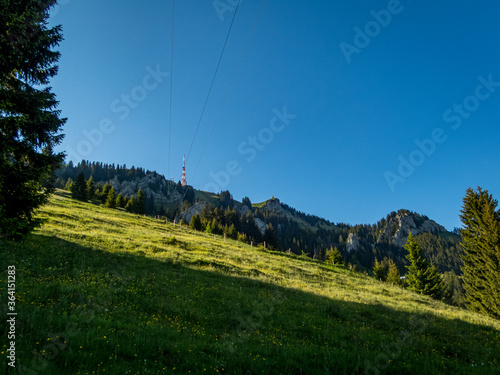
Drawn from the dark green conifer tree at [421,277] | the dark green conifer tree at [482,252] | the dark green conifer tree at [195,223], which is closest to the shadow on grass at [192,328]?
the dark green conifer tree at [482,252]

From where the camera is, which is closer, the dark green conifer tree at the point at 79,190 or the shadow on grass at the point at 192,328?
the shadow on grass at the point at 192,328

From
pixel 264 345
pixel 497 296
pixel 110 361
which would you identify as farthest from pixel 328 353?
pixel 497 296

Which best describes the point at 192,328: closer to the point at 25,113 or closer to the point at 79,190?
the point at 25,113

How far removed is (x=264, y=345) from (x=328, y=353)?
175 centimetres

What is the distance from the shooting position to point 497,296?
914 inches

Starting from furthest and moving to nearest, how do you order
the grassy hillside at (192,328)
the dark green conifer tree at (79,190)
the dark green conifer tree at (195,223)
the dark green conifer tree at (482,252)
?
the dark green conifer tree at (195,223)
the dark green conifer tree at (79,190)
the dark green conifer tree at (482,252)
the grassy hillside at (192,328)

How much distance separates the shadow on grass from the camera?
486 centimetres

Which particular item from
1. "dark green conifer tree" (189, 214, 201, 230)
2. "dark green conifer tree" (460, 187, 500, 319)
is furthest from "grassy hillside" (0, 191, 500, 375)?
"dark green conifer tree" (189, 214, 201, 230)

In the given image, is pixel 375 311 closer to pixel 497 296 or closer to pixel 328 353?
pixel 328 353

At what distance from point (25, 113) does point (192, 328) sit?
38.3 ft

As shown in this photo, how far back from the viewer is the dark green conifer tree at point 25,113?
10.3m

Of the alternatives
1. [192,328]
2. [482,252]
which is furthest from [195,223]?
[192,328]

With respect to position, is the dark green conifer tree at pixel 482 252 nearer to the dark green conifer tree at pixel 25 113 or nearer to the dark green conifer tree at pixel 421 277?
the dark green conifer tree at pixel 421 277

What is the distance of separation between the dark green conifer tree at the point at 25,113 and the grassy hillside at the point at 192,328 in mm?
2209
